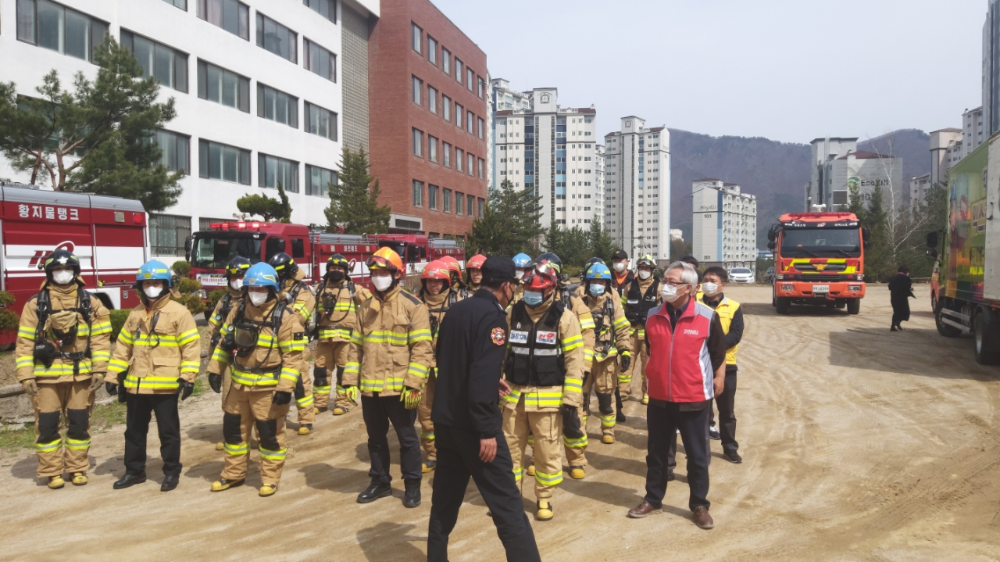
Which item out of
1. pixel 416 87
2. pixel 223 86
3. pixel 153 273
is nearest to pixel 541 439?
pixel 153 273

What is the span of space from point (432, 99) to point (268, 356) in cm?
4550

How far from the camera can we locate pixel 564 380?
553 cm

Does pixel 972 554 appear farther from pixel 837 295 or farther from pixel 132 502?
pixel 837 295

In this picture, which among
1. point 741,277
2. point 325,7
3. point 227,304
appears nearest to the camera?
point 227,304

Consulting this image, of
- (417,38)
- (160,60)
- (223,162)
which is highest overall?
(417,38)

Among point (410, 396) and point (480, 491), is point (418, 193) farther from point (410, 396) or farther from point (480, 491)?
point (480, 491)

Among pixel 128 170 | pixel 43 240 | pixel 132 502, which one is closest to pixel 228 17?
pixel 128 170

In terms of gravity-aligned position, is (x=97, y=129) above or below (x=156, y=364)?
above

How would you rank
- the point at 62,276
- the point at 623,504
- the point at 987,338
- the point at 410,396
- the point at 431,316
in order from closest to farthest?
the point at 410,396 → the point at 623,504 → the point at 62,276 → the point at 431,316 → the point at 987,338

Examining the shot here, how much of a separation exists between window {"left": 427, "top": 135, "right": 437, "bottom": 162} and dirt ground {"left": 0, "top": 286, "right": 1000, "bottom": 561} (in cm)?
4063

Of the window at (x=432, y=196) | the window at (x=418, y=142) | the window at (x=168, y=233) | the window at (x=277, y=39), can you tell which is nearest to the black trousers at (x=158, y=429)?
the window at (x=168, y=233)

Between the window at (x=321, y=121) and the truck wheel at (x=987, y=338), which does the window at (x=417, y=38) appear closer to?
the window at (x=321, y=121)

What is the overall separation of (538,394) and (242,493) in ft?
9.63

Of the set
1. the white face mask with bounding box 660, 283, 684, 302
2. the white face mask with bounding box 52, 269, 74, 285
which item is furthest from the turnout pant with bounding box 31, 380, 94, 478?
the white face mask with bounding box 660, 283, 684, 302
